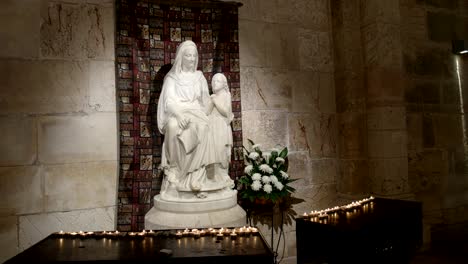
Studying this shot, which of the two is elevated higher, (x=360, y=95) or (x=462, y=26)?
(x=462, y=26)

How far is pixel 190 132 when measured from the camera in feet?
10.7

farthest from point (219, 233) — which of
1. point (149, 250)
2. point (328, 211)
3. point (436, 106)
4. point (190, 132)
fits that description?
point (436, 106)

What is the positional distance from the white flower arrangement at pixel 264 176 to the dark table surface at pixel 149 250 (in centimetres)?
145

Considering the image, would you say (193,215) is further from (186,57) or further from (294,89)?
(294,89)

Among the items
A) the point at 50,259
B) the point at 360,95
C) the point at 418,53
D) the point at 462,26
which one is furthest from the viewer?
the point at 462,26

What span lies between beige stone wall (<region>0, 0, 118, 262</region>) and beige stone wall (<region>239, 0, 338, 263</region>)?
67.8 inches

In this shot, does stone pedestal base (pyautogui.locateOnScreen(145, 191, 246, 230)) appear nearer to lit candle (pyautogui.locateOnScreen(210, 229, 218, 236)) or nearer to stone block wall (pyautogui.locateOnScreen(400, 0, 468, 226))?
lit candle (pyautogui.locateOnScreen(210, 229, 218, 236))

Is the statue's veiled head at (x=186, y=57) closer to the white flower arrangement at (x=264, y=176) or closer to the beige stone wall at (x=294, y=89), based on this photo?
the beige stone wall at (x=294, y=89)

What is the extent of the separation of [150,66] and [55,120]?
1.19 meters

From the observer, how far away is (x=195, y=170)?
3303 millimetres

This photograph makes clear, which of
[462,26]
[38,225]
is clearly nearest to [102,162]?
[38,225]

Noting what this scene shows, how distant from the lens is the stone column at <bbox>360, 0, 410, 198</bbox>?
443cm

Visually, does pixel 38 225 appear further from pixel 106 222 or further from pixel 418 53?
pixel 418 53

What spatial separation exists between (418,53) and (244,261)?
14.5ft
